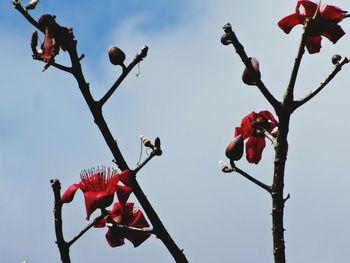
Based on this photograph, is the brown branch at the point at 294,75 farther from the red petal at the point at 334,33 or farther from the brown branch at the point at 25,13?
the brown branch at the point at 25,13

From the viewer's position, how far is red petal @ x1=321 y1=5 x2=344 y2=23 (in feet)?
7.14

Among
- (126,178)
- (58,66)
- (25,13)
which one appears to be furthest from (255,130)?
(25,13)

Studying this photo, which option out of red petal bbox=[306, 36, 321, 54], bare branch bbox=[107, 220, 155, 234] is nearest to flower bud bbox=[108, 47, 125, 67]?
bare branch bbox=[107, 220, 155, 234]

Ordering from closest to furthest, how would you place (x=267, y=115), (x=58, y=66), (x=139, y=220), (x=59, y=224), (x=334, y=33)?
(x=59, y=224), (x=58, y=66), (x=334, y=33), (x=139, y=220), (x=267, y=115)

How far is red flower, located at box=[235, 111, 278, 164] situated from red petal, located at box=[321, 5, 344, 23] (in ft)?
1.51

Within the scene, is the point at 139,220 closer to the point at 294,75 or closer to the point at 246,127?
the point at 246,127

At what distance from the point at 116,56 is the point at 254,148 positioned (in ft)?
2.28

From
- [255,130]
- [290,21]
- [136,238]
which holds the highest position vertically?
[290,21]

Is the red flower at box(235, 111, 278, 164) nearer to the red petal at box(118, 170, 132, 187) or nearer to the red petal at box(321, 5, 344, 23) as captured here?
the red petal at box(321, 5, 344, 23)

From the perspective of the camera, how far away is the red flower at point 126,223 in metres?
2.24

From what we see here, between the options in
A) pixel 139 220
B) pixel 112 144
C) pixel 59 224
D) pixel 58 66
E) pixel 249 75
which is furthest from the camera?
pixel 139 220

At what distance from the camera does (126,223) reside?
7.72 feet

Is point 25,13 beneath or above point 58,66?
above

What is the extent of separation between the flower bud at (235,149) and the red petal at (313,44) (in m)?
0.44
